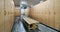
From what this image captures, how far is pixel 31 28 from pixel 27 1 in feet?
28.8

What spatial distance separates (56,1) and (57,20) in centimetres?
63

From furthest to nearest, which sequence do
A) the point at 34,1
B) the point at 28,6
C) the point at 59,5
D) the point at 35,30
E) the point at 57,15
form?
the point at 28,6
the point at 34,1
the point at 35,30
the point at 57,15
the point at 59,5

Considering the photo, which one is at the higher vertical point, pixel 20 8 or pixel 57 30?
pixel 20 8

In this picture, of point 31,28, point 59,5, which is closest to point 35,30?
point 31,28

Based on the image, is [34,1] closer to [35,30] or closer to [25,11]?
[25,11]

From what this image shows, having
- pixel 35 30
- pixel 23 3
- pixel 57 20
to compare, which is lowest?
pixel 35 30

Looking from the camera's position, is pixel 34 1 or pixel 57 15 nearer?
pixel 57 15

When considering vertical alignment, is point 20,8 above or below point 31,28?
above

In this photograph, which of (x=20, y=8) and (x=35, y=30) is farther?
(x=20, y=8)

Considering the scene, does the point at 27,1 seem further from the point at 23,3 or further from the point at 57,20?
the point at 57,20

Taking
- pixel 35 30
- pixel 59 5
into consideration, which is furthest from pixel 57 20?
→ pixel 35 30

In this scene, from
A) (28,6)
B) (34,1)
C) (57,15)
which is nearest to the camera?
(57,15)

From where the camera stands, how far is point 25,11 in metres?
12.0

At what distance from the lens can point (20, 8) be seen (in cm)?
1191
